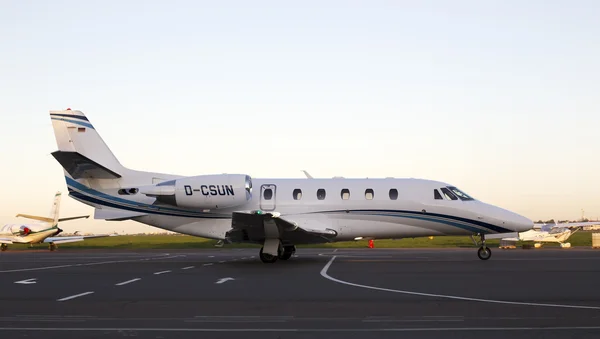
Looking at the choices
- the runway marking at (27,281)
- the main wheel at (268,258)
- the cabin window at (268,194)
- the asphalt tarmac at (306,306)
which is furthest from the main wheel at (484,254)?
the runway marking at (27,281)

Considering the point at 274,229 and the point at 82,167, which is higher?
the point at 82,167

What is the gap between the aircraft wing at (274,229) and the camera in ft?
73.2

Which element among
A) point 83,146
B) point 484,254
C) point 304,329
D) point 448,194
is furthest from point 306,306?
point 83,146

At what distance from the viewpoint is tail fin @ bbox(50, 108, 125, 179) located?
26.3 metres

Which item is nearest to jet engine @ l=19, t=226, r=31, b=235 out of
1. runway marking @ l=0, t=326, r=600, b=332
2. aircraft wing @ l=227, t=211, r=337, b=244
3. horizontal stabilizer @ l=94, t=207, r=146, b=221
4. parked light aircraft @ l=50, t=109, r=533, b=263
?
parked light aircraft @ l=50, t=109, r=533, b=263

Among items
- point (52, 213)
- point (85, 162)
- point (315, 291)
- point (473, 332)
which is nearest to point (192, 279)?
point (315, 291)

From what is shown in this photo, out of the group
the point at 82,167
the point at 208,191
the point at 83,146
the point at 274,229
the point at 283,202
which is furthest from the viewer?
the point at 83,146

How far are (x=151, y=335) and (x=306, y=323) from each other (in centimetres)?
201

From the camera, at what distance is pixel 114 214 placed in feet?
86.3

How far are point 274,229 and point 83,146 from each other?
9002mm

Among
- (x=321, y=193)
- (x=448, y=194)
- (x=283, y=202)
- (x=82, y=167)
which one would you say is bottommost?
(x=283, y=202)

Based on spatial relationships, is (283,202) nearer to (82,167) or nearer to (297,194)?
(297,194)

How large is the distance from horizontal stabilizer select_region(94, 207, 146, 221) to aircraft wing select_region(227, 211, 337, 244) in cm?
458

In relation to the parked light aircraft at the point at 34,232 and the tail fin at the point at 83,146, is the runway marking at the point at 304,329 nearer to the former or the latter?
the tail fin at the point at 83,146
